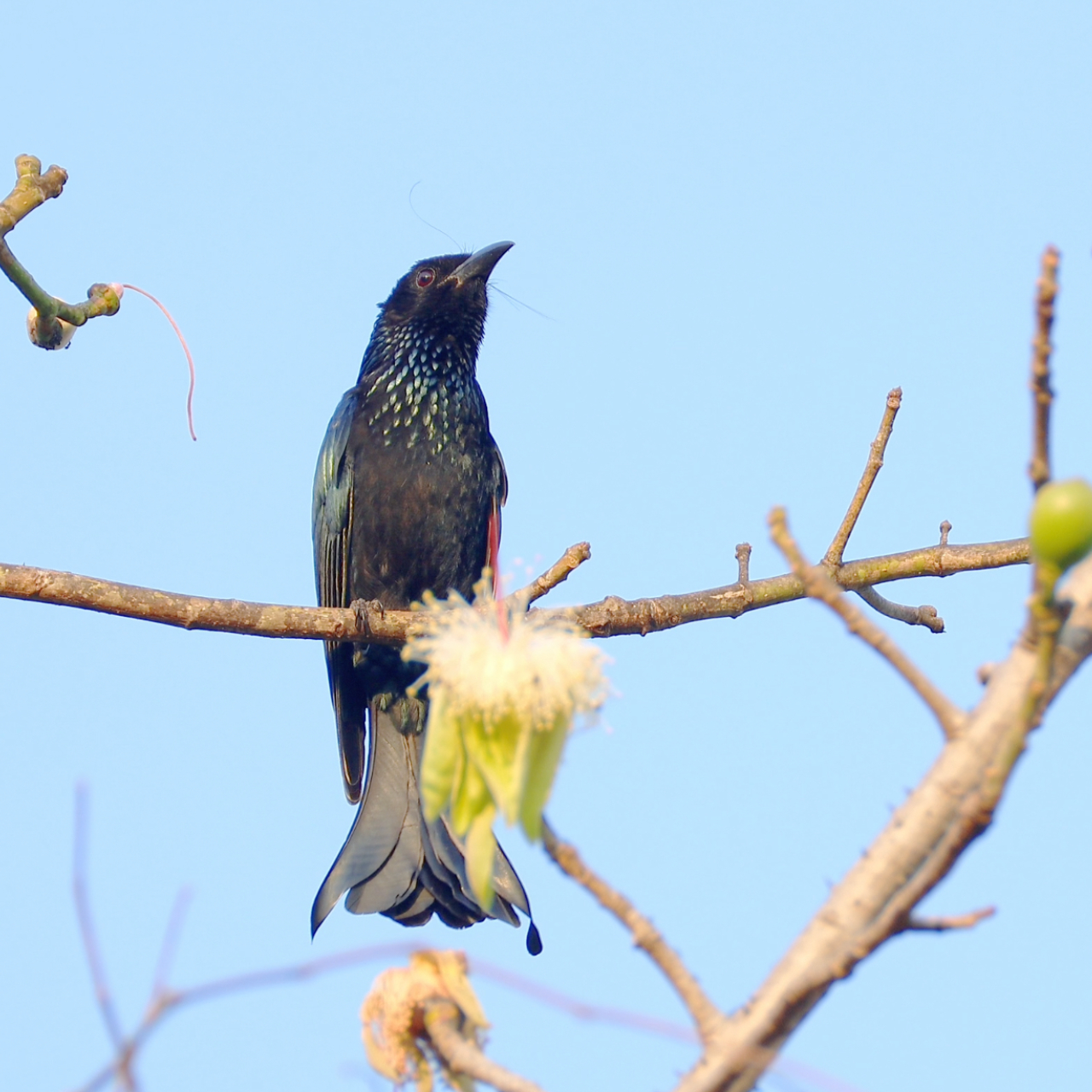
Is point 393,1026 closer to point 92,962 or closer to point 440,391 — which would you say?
point 92,962

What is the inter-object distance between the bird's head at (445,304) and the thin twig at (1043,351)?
4.95m

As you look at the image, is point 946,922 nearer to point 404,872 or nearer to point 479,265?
point 404,872

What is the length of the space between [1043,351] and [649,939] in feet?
2.09

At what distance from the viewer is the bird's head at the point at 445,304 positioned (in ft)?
20.2

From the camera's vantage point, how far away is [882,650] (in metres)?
1.37

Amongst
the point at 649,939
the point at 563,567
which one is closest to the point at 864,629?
the point at 649,939

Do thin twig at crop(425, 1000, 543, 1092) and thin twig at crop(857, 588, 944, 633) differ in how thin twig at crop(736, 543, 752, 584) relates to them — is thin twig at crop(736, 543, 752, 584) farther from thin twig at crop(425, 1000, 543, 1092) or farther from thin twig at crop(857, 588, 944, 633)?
thin twig at crop(425, 1000, 543, 1092)

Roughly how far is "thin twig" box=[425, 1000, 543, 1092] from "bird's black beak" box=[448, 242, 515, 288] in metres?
5.05

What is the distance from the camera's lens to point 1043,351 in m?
1.23

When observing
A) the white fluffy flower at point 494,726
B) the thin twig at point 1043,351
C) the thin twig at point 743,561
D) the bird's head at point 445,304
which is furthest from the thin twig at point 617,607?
the thin twig at point 1043,351

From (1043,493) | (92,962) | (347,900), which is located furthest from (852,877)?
(347,900)

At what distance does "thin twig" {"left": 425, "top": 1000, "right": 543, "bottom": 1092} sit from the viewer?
1.37 m

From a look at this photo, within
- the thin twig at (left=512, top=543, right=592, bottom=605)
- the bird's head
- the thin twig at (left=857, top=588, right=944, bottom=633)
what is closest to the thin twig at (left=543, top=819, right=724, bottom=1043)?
the thin twig at (left=512, top=543, right=592, bottom=605)

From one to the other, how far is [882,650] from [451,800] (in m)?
0.50
